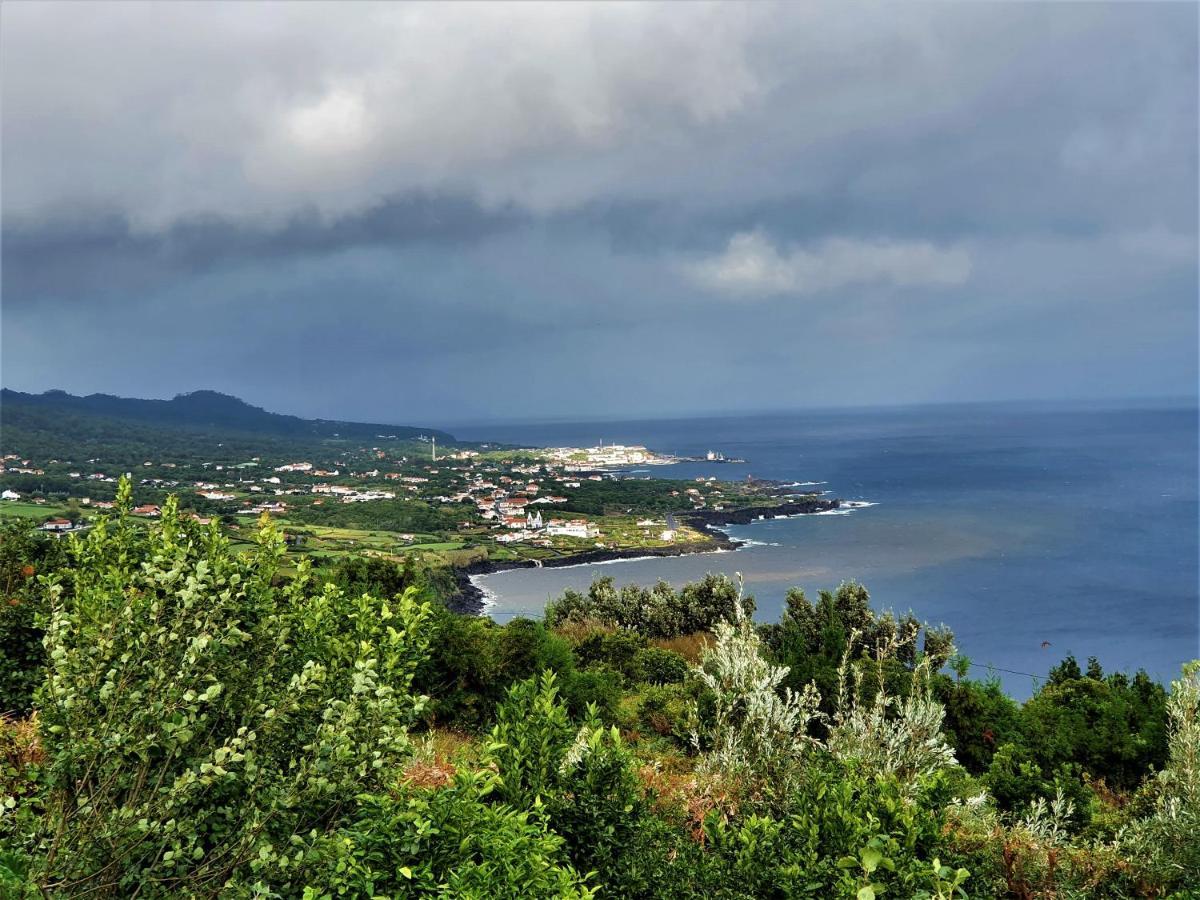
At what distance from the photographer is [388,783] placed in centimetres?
304

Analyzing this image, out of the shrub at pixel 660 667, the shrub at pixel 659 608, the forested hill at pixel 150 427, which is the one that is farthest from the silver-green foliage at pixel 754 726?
the forested hill at pixel 150 427

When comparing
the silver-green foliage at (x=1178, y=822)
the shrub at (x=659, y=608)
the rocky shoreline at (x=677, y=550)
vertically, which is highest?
the silver-green foliage at (x=1178, y=822)

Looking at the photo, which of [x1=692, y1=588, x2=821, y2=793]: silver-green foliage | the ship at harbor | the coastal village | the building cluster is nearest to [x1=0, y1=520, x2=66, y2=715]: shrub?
[x1=692, y1=588, x2=821, y2=793]: silver-green foliage

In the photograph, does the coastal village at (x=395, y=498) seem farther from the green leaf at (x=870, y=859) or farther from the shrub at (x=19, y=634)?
the green leaf at (x=870, y=859)

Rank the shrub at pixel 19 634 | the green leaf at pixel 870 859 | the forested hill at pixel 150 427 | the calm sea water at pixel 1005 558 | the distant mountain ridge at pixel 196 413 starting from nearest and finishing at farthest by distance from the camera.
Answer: the green leaf at pixel 870 859
the shrub at pixel 19 634
the calm sea water at pixel 1005 558
the forested hill at pixel 150 427
the distant mountain ridge at pixel 196 413

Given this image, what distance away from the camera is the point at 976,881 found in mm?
4219

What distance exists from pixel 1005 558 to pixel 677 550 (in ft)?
81.1

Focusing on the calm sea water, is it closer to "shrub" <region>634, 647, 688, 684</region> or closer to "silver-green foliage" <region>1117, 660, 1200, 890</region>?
"shrub" <region>634, 647, 688, 684</region>

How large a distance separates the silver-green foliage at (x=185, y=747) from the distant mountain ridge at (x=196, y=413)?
Answer: 5402 inches

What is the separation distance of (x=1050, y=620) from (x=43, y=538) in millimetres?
44332

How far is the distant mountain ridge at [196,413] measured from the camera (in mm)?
131000

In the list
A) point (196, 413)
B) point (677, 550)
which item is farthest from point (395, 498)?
point (196, 413)

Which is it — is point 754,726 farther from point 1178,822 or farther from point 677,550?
point 677,550

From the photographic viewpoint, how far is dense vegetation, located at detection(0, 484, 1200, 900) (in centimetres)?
258
